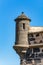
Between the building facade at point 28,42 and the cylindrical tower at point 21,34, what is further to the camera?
the cylindrical tower at point 21,34

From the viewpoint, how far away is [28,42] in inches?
591

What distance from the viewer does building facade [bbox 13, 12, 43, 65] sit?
14.6 meters

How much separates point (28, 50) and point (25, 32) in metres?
1.03

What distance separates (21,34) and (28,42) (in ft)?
2.00

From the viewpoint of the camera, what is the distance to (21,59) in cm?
1498

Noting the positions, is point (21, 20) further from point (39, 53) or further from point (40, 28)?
point (39, 53)

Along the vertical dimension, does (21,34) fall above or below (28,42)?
above

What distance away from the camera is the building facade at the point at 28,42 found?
48.1ft

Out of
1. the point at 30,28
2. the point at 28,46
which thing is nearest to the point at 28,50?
the point at 28,46

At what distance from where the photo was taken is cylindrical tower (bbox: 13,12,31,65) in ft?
49.2

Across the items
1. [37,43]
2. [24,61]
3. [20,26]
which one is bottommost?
[24,61]

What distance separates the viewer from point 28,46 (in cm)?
1488

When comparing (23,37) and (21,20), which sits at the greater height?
(21,20)

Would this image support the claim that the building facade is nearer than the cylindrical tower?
Yes
